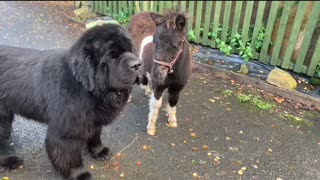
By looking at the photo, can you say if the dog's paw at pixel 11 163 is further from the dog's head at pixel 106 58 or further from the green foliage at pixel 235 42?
the green foliage at pixel 235 42

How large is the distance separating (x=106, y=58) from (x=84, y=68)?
0.77 feet

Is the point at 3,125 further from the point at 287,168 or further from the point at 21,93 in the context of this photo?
the point at 287,168

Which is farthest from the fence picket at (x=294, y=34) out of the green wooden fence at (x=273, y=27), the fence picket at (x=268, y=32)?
the fence picket at (x=268, y=32)

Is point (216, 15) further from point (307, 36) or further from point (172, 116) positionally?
point (172, 116)

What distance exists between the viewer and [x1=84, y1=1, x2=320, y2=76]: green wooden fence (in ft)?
19.4

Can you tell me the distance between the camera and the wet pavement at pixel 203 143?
12.5 ft

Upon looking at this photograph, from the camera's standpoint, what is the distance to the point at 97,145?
12.7 feet

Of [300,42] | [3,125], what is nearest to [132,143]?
[3,125]

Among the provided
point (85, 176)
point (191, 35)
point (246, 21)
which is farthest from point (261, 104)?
point (85, 176)

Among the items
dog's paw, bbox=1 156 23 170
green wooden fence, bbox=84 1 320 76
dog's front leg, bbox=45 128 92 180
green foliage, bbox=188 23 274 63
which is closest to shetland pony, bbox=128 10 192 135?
dog's front leg, bbox=45 128 92 180

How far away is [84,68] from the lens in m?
2.80

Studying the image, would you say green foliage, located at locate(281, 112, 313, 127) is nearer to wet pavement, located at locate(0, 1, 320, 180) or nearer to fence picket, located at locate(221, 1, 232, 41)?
wet pavement, located at locate(0, 1, 320, 180)

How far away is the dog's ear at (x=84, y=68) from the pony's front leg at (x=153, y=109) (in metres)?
1.47

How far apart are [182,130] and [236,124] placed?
→ 0.88 meters
